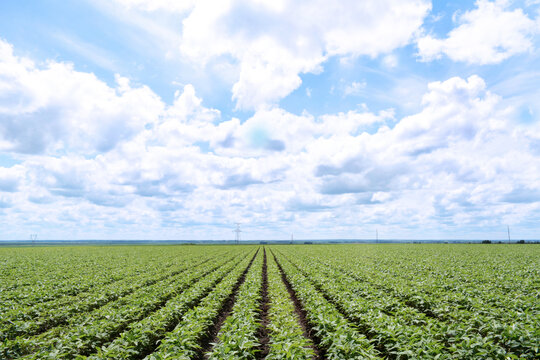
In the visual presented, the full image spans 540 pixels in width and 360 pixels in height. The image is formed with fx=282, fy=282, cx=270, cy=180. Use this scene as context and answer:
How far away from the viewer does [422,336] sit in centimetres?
744

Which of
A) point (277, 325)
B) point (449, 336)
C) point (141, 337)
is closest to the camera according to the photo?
point (141, 337)

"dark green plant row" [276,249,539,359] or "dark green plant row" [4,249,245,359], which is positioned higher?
"dark green plant row" [276,249,539,359]

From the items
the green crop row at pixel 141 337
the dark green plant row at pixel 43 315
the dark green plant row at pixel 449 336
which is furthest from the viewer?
the dark green plant row at pixel 43 315

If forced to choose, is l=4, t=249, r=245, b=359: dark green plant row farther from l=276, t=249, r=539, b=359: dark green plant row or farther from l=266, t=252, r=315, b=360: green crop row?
l=276, t=249, r=539, b=359: dark green plant row

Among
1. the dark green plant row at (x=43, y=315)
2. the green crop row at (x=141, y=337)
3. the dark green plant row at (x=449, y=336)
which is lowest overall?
the dark green plant row at (x=43, y=315)

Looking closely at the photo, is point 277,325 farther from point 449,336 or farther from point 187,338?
point 449,336

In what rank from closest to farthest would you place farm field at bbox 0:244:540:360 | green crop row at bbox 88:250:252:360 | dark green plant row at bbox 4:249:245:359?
1. farm field at bbox 0:244:540:360
2. green crop row at bbox 88:250:252:360
3. dark green plant row at bbox 4:249:245:359

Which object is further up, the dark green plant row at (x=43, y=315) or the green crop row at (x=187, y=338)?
the green crop row at (x=187, y=338)

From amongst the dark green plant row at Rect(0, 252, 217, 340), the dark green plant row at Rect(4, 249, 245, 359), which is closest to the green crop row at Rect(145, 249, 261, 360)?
the dark green plant row at Rect(4, 249, 245, 359)

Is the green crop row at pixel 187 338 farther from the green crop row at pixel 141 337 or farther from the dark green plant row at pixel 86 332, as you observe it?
the dark green plant row at pixel 86 332

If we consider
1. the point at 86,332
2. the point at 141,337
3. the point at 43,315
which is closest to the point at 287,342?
the point at 141,337

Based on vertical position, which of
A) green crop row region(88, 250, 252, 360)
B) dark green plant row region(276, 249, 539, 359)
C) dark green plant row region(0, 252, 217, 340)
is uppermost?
dark green plant row region(276, 249, 539, 359)

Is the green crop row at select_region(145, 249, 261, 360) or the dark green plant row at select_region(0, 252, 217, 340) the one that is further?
the dark green plant row at select_region(0, 252, 217, 340)

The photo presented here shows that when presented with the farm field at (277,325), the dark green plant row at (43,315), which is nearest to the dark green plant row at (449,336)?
the farm field at (277,325)
